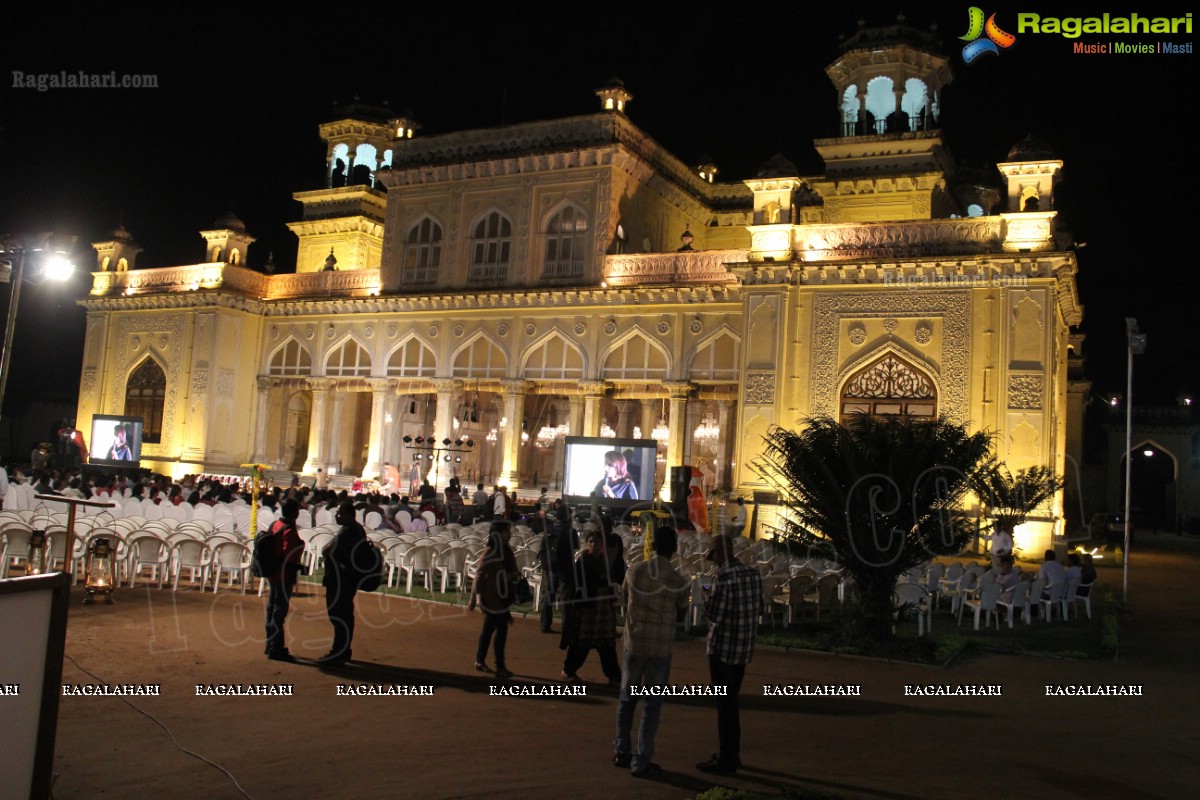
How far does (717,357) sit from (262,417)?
16.3m

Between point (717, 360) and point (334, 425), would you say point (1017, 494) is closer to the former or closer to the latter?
point (717, 360)

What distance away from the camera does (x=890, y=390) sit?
2209cm

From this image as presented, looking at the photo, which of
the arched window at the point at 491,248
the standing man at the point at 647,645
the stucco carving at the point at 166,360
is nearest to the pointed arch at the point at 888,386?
the arched window at the point at 491,248

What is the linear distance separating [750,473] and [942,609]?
27.2 ft

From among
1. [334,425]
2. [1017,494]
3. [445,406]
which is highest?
[445,406]

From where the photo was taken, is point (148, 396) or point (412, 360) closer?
point (412, 360)

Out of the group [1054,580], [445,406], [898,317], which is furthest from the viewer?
[445,406]

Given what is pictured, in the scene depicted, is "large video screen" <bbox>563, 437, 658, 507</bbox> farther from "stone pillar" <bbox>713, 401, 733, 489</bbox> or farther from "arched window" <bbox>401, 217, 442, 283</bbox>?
"arched window" <bbox>401, 217, 442, 283</bbox>

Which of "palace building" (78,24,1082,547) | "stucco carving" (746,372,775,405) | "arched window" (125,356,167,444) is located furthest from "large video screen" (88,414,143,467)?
"stucco carving" (746,372,775,405)

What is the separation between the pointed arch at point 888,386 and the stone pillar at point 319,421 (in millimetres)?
17005

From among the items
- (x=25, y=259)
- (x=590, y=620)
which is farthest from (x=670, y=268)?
(x=590, y=620)

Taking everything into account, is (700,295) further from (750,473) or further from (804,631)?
(804,631)

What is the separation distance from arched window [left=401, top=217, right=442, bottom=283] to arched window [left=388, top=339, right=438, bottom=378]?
7.21 ft

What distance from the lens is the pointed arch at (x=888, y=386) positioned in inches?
857
